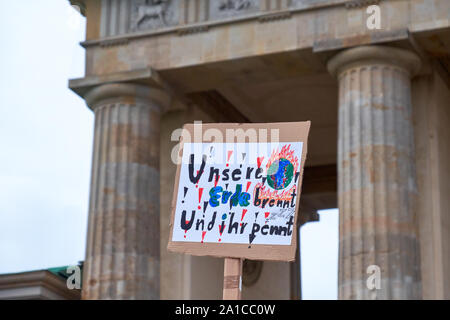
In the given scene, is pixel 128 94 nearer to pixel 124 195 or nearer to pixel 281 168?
pixel 124 195

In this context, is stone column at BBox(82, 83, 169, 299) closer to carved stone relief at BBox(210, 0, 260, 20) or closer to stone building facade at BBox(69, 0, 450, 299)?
stone building facade at BBox(69, 0, 450, 299)

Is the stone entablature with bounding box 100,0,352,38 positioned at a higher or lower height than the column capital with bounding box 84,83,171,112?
higher

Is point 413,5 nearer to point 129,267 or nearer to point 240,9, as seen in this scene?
point 240,9

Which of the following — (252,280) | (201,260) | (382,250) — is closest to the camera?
(382,250)

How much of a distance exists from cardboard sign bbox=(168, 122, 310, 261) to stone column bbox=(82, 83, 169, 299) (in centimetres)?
1393

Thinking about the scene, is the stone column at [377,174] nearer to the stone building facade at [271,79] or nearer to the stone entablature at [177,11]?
the stone building facade at [271,79]

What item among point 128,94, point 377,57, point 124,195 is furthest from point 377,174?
point 128,94

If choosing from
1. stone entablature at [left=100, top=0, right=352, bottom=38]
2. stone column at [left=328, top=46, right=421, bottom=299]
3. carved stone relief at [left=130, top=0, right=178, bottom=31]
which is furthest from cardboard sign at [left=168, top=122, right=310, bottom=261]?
carved stone relief at [left=130, top=0, right=178, bottom=31]

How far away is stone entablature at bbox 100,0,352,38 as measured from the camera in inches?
952

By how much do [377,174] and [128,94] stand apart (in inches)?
258

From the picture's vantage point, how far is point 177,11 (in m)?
25.3

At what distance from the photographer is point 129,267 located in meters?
24.0

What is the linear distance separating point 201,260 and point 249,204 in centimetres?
1740

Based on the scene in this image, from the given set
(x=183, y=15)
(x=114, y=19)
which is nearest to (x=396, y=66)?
(x=183, y=15)
